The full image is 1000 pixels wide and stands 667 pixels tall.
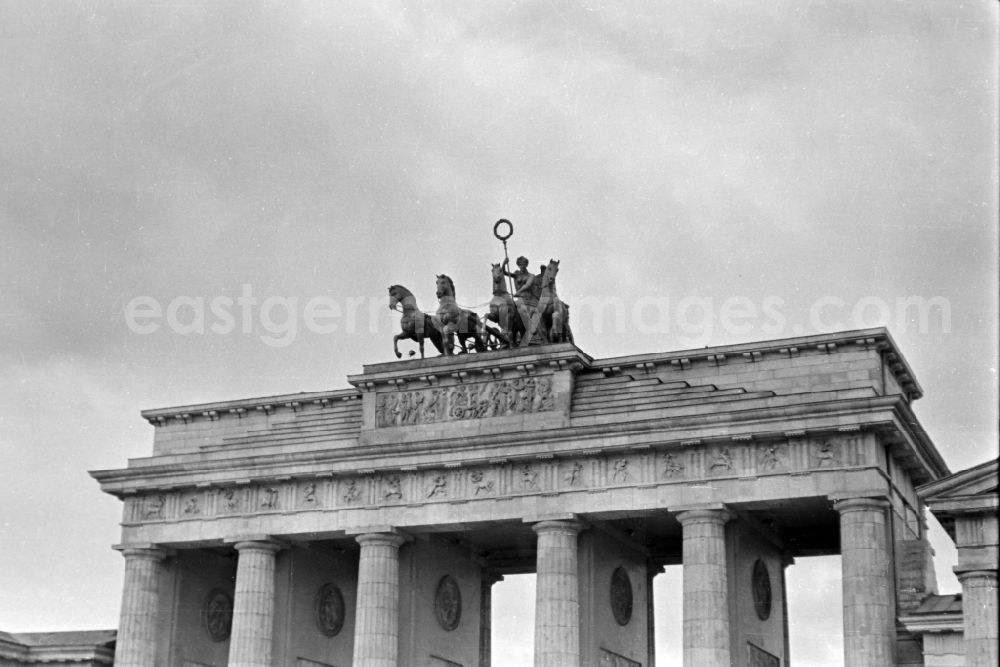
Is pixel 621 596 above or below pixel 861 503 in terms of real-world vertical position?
below

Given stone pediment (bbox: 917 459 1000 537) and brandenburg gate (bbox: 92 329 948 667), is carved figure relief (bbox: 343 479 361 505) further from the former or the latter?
stone pediment (bbox: 917 459 1000 537)

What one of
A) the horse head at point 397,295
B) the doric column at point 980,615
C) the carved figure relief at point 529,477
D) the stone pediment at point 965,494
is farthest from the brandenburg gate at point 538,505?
the stone pediment at point 965,494

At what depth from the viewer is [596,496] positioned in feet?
Result: 136

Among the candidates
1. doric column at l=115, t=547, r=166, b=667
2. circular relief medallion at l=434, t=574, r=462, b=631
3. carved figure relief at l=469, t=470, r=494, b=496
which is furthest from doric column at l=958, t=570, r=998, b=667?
doric column at l=115, t=547, r=166, b=667

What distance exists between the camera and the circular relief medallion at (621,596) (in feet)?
146

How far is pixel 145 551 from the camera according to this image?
47.2 meters

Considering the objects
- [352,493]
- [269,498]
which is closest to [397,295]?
[352,493]

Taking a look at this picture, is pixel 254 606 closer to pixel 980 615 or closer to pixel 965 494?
pixel 980 615

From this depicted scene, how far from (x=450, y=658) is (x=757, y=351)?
44.9 ft

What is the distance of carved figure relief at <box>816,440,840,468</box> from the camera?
3891 cm

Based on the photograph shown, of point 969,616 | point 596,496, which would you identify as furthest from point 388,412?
point 969,616

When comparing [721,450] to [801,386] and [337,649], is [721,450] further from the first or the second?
[337,649]

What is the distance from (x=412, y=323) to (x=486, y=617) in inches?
438

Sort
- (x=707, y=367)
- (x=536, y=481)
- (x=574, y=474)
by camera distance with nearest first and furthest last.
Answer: (x=574, y=474)
(x=536, y=481)
(x=707, y=367)
